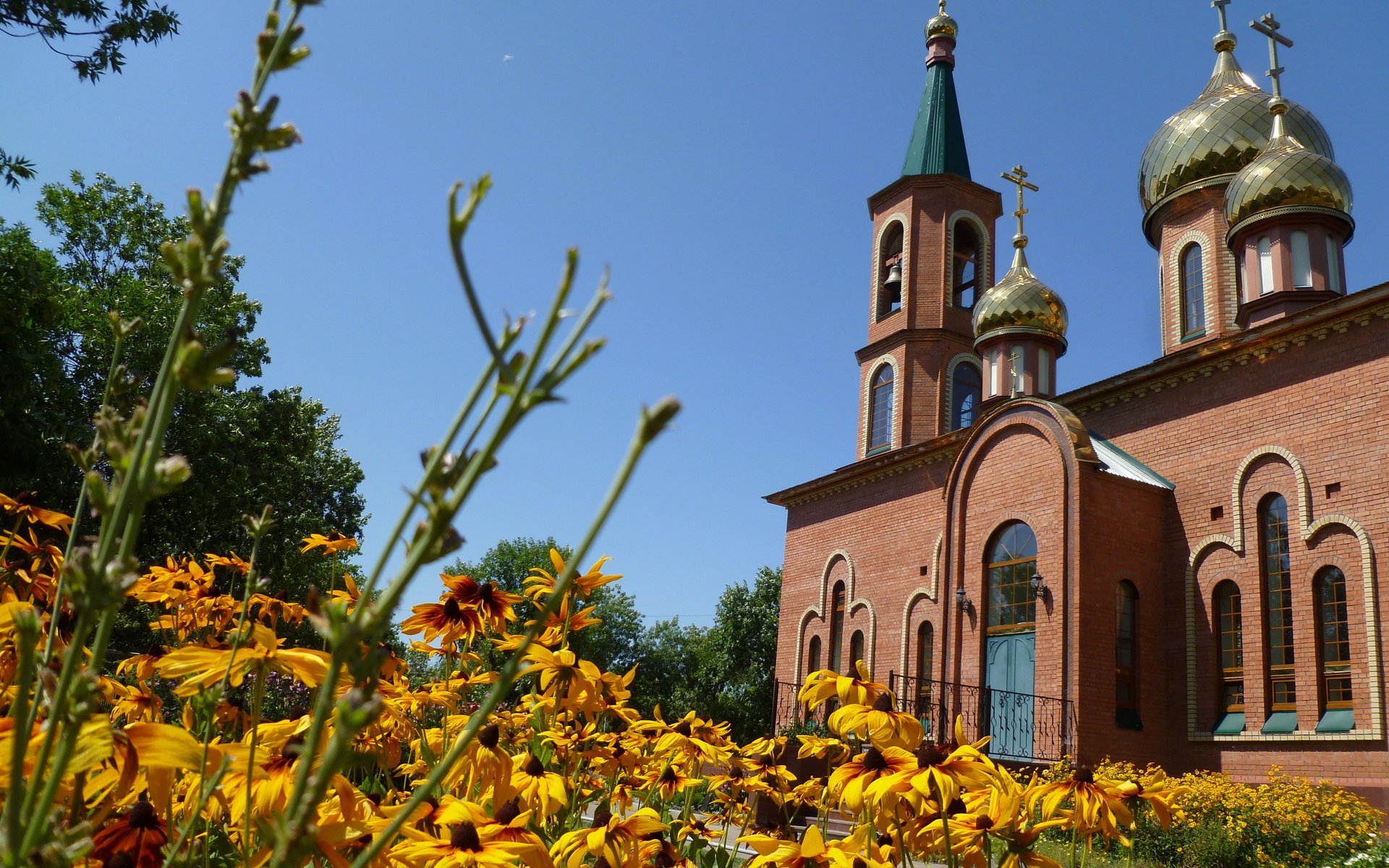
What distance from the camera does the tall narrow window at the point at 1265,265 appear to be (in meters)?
16.8

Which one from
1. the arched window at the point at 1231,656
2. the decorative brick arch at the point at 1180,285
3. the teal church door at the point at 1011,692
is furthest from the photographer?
the decorative brick arch at the point at 1180,285

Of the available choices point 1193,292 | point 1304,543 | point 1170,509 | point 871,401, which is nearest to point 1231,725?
point 1304,543

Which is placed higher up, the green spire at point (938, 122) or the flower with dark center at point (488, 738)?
the green spire at point (938, 122)

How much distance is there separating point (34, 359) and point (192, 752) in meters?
9.74

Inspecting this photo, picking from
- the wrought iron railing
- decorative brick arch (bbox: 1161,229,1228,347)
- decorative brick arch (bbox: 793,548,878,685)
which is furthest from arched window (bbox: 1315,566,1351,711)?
decorative brick arch (bbox: 793,548,878,685)

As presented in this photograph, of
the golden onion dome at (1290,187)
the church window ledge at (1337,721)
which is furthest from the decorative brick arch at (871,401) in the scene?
the church window ledge at (1337,721)

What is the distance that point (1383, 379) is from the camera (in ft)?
42.8

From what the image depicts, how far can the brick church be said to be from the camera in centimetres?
1330

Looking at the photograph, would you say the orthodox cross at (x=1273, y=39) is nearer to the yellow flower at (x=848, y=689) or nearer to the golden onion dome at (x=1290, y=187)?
the golden onion dome at (x=1290, y=187)

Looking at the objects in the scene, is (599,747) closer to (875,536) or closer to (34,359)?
(34,359)

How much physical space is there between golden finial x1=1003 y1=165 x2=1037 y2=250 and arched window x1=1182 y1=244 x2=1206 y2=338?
326cm

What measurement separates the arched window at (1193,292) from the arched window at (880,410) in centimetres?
650

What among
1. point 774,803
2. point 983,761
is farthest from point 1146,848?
point 983,761

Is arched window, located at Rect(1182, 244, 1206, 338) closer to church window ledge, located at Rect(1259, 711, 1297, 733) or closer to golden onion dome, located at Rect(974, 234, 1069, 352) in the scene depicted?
golden onion dome, located at Rect(974, 234, 1069, 352)
